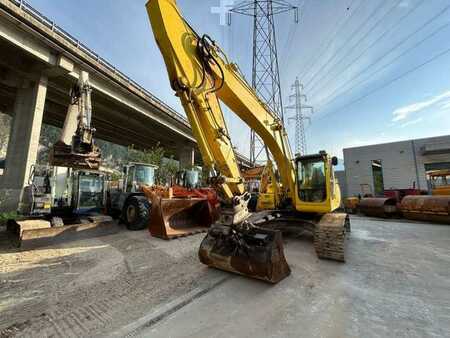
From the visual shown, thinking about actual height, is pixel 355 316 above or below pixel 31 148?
below

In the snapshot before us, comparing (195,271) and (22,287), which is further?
(195,271)

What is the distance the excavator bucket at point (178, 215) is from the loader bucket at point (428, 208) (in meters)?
9.24

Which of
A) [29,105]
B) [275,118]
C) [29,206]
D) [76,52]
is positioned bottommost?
[29,206]

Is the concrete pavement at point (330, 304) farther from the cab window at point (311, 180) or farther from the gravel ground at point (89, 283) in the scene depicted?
the cab window at point (311, 180)

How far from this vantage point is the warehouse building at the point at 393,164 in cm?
1878

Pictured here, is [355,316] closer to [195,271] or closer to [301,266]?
[301,266]

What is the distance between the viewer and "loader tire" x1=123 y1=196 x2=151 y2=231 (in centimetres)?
721

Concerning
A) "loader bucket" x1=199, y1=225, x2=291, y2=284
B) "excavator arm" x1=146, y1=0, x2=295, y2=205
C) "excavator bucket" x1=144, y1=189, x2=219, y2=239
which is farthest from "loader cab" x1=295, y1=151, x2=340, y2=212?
"excavator bucket" x1=144, y1=189, x2=219, y2=239

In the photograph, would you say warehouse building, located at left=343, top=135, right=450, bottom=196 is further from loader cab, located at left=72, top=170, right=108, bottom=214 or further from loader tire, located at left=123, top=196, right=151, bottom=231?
loader cab, located at left=72, top=170, right=108, bottom=214

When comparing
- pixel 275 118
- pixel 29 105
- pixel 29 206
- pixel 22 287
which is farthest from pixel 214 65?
pixel 29 105

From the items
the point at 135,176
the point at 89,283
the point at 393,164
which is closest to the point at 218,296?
the point at 89,283

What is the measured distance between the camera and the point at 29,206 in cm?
698

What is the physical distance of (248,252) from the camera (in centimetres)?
326

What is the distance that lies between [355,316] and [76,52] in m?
15.1
